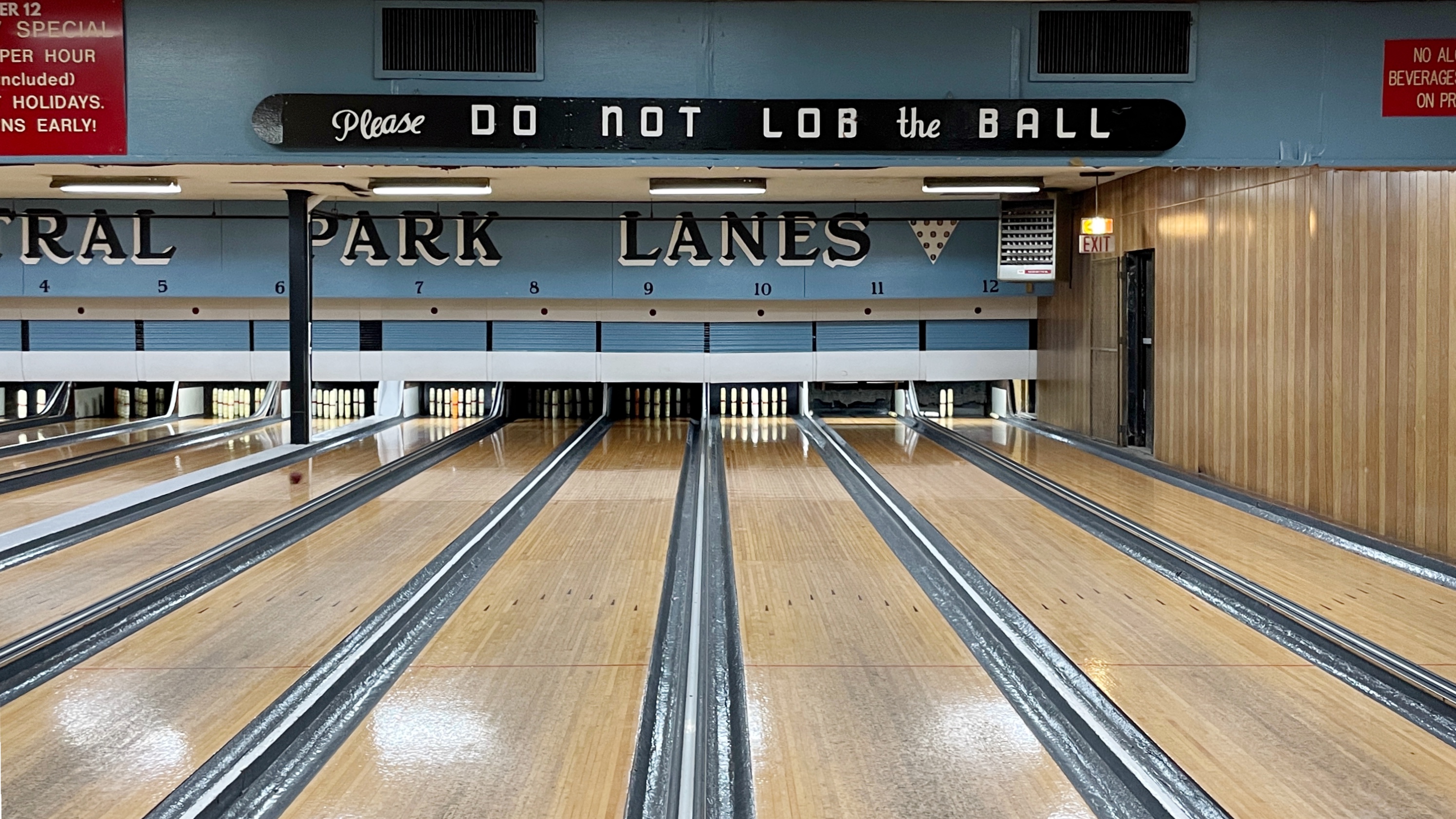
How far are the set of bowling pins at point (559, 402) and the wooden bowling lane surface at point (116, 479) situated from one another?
2.33 m

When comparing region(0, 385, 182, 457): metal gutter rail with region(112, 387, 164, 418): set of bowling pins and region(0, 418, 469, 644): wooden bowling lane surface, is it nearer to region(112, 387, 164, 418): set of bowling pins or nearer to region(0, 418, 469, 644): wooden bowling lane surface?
region(112, 387, 164, 418): set of bowling pins

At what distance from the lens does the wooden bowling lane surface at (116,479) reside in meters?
5.55

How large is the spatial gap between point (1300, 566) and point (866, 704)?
2.39 m

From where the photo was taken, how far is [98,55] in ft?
13.5

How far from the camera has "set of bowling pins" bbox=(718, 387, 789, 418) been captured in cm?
1034

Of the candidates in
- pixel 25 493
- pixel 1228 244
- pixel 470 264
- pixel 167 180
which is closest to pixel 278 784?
pixel 25 493

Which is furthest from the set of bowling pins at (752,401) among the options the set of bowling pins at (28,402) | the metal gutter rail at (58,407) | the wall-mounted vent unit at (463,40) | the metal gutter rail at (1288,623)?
the wall-mounted vent unit at (463,40)

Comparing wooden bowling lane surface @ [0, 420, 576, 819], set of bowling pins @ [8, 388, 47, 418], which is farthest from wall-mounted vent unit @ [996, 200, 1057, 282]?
set of bowling pins @ [8, 388, 47, 418]

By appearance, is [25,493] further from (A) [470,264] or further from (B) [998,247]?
(B) [998,247]

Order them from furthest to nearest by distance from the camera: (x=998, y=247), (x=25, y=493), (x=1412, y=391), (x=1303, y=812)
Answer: (x=998, y=247), (x=25, y=493), (x=1412, y=391), (x=1303, y=812)

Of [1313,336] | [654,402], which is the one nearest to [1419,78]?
[1313,336]

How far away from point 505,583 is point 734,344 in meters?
6.00

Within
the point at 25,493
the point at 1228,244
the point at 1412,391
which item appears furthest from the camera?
the point at 1228,244

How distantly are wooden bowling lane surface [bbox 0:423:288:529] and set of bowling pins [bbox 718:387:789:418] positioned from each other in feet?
12.2
